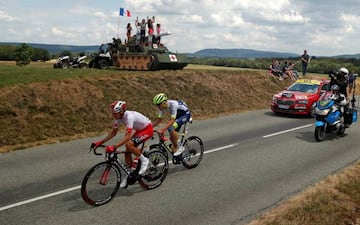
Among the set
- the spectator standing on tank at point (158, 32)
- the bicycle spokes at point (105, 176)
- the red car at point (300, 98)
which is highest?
the spectator standing on tank at point (158, 32)

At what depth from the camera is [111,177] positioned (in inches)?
268

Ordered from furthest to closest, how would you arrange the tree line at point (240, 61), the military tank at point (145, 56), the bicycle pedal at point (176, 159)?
the tree line at point (240, 61), the military tank at point (145, 56), the bicycle pedal at point (176, 159)

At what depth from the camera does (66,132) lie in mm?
12969

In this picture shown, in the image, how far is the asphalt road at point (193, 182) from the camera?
20.1 ft

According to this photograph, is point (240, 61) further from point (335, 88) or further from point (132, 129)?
point (132, 129)

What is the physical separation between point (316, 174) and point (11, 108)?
10.3 m

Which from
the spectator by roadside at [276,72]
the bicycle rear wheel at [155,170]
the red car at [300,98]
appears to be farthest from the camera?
the spectator by roadside at [276,72]

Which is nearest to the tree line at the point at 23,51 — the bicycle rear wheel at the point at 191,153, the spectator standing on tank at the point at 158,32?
the spectator standing on tank at the point at 158,32

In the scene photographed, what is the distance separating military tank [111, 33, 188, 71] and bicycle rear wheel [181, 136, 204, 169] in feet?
49.8

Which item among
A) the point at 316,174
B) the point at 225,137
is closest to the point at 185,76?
the point at 225,137

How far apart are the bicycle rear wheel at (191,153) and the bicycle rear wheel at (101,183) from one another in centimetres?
231

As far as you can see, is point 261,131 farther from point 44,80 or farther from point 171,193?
point 44,80

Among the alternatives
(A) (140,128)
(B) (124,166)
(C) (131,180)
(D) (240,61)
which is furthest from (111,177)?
(D) (240,61)

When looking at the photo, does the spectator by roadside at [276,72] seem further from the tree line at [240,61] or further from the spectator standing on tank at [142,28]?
→ the spectator standing on tank at [142,28]
